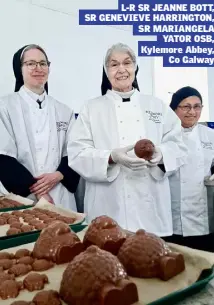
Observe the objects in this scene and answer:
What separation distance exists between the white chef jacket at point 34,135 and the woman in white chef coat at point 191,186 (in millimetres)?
616

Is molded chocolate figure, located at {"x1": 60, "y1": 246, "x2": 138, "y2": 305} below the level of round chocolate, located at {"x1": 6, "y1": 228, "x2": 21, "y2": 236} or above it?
above

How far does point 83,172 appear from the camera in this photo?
1688mm

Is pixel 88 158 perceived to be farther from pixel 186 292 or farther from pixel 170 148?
pixel 186 292

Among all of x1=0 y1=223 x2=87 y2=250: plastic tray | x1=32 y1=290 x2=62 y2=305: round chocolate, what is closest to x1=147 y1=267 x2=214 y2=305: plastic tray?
x1=32 y1=290 x2=62 y2=305: round chocolate

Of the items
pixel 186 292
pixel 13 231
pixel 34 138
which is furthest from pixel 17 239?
pixel 34 138

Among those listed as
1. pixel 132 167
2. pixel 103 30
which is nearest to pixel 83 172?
pixel 132 167

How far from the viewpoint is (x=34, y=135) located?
1.91 metres

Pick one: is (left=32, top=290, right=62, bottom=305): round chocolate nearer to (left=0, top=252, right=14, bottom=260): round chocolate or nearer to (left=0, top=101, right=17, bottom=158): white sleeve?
(left=0, top=252, right=14, bottom=260): round chocolate

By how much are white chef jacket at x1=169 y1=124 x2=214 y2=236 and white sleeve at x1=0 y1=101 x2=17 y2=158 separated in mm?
918

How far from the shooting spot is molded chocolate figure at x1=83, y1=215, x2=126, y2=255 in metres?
0.80

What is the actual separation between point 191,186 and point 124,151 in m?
0.64

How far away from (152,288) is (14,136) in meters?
1.39

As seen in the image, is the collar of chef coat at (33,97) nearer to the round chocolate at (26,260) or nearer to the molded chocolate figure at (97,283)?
the round chocolate at (26,260)

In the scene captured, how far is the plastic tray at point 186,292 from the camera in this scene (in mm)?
613
